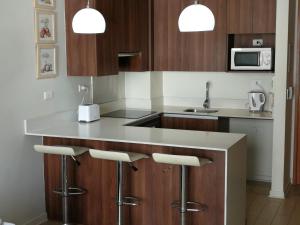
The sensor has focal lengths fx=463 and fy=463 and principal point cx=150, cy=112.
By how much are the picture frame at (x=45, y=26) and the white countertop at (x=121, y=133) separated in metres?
0.75

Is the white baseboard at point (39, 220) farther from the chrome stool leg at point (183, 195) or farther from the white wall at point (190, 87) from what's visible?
the white wall at point (190, 87)

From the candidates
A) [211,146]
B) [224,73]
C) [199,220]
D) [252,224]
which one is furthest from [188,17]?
[224,73]

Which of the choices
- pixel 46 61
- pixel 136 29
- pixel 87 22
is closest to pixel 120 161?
pixel 87 22

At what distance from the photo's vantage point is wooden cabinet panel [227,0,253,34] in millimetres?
5609

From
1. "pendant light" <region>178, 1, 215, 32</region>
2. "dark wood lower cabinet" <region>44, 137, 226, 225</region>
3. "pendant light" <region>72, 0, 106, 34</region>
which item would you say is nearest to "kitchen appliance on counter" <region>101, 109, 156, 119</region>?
"dark wood lower cabinet" <region>44, 137, 226, 225</region>

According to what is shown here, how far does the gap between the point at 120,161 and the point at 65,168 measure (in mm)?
601

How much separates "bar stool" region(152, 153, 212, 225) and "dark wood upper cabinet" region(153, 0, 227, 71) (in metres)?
2.34

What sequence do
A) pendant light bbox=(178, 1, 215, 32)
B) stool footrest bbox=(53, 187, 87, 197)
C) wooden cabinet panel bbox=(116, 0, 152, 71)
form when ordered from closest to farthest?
pendant light bbox=(178, 1, 215, 32) → stool footrest bbox=(53, 187, 87, 197) → wooden cabinet panel bbox=(116, 0, 152, 71)

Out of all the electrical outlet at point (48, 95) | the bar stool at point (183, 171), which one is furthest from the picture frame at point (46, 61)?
the bar stool at point (183, 171)

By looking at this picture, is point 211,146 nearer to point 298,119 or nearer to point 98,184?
point 98,184

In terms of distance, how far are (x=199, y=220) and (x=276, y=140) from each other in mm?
1751

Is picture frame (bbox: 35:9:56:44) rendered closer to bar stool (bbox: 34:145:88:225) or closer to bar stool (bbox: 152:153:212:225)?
bar stool (bbox: 34:145:88:225)

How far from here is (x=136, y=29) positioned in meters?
5.51

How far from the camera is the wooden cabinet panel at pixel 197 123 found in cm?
566
